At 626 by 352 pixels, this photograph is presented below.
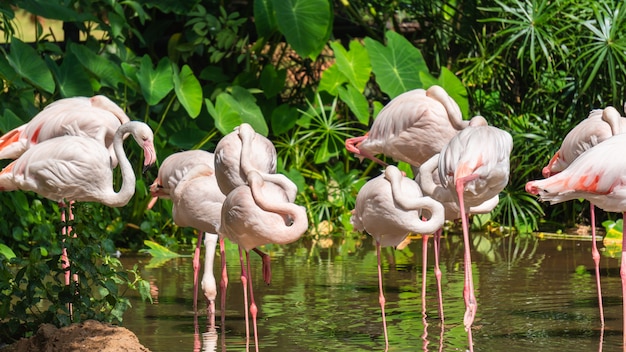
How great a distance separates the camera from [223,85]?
995 centimetres

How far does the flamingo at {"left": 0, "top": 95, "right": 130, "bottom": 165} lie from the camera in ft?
22.0

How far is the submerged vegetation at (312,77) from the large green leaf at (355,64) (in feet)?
0.04

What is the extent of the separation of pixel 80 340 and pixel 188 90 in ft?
15.3

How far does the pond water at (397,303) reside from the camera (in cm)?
504

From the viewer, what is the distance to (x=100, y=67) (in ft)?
28.0

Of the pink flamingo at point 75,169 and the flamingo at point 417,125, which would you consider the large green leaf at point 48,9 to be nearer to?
the pink flamingo at point 75,169

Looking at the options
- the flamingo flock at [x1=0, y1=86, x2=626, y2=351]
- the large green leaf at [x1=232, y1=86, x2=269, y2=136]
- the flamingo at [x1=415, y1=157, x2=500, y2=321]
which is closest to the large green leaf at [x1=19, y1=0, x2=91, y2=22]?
the flamingo flock at [x1=0, y1=86, x2=626, y2=351]

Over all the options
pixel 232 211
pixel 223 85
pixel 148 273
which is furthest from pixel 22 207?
pixel 232 211

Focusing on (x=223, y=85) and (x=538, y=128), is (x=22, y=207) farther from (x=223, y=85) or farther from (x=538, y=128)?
(x=538, y=128)

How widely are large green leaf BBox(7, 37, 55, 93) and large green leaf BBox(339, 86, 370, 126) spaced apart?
8.93 ft

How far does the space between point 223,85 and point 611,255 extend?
4.03m

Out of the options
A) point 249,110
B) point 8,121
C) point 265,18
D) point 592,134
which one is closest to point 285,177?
point 592,134

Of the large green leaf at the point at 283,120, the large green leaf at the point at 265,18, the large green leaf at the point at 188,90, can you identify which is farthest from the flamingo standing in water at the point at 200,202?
the large green leaf at the point at 265,18

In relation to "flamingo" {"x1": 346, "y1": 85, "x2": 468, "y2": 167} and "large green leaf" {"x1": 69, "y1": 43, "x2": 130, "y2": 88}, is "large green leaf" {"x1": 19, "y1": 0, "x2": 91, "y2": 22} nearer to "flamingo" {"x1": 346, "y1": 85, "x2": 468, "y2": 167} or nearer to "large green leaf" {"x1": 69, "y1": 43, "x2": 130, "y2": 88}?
"large green leaf" {"x1": 69, "y1": 43, "x2": 130, "y2": 88}
